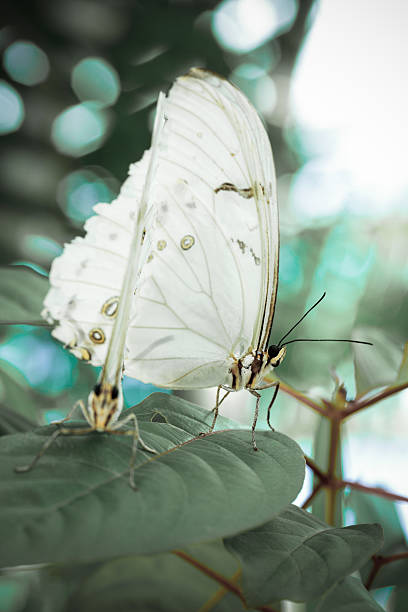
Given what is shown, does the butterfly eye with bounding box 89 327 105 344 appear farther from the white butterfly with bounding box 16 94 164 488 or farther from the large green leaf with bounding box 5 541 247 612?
the large green leaf with bounding box 5 541 247 612

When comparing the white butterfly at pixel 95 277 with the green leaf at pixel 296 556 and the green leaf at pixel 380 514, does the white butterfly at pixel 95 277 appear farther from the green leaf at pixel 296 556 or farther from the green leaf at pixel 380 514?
the green leaf at pixel 380 514

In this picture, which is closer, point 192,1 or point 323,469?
point 323,469

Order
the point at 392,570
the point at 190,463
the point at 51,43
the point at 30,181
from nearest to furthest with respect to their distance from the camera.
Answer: the point at 190,463 → the point at 392,570 → the point at 30,181 → the point at 51,43

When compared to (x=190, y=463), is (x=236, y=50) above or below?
above

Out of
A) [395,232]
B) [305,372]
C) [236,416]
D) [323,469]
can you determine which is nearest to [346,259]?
[395,232]

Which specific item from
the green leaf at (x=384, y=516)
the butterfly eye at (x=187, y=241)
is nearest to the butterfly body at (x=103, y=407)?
the butterfly eye at (x=187, y=241)

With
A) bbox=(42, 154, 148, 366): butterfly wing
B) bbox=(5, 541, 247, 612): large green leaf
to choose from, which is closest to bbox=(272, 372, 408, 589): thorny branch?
bbox=(5, 541, 247, 612): large green leaf

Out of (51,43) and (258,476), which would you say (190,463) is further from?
(51,43)
